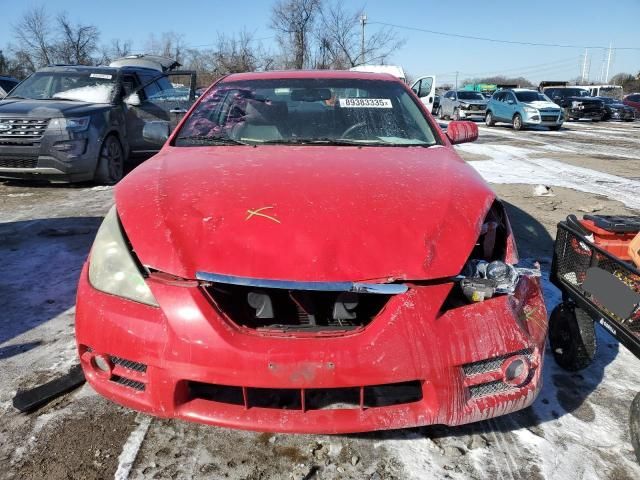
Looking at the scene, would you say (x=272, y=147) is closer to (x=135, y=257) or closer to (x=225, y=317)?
(x=135, y=257)

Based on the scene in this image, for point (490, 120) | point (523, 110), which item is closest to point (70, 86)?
point (523, 110)

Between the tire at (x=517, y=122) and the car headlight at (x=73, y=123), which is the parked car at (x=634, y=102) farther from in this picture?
the car headlight at (x=73, y=123)

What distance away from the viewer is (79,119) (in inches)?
251

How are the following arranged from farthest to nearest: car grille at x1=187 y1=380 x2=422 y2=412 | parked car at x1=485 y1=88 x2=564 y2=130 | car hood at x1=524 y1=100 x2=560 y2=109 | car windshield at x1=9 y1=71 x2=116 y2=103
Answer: car hood at x1=524 y1=100 x2=560 y2=109
parked car at x1=485 y1=88 x2=564 y2=130
car windshield at x1=9 y1=71 x2=116 y2=103
car grille at x1=187 y1=380 x2=422 y2=412

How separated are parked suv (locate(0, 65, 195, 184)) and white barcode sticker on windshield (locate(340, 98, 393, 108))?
420 centimetres

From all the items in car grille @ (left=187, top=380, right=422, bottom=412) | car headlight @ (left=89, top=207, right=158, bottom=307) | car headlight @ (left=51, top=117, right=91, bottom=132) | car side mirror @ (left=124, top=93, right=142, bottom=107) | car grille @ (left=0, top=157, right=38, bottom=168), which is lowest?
car grille @ (left=187, top=380, right=422, bottom=412)

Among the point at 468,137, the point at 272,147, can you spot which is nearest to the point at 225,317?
the point at 272,147

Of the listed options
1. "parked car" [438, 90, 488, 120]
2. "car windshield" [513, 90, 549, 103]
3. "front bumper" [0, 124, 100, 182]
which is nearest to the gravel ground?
"front bumper" [0, 124, 100, 182]

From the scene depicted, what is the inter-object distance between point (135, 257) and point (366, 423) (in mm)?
1040

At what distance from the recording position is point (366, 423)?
1.68 m

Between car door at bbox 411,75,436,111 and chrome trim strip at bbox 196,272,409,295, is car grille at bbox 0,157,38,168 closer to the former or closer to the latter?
chrome trim strip at bbox 196,272,409,295

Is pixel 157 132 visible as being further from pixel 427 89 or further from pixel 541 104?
pixel 541 104

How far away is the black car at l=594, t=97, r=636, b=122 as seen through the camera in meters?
23.8

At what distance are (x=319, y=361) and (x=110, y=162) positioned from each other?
6280 millimetres
